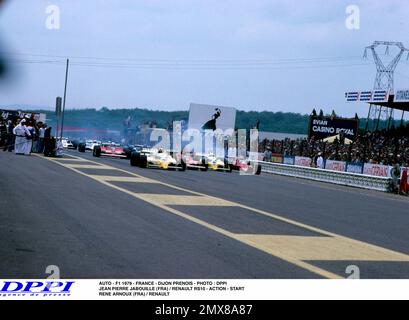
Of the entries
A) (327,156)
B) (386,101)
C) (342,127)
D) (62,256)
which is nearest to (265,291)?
(62,256)

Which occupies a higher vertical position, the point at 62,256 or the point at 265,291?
the point at 265,291

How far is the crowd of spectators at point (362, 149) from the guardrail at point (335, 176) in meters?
2.00

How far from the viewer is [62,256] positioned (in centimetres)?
753

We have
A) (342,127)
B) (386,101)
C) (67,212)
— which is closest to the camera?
(67,212)

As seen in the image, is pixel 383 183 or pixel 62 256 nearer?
pixel 62 256

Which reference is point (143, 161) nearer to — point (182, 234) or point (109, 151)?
point (109, 151)

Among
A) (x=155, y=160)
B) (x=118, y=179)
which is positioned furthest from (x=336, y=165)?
(x=118, y=179)

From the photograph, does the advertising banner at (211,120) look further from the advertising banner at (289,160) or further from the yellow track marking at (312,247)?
the yellow track marking at (312,247)

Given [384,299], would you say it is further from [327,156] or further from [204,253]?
[327,156]

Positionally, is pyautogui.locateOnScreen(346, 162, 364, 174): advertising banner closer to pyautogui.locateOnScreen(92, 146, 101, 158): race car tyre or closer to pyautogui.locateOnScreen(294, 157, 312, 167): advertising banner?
pyautogui.locateOnScreen(294, 157, 312, 167): advertising banner

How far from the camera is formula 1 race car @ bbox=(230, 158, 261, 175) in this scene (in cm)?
3419

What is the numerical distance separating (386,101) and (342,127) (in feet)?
Answer: 59.4

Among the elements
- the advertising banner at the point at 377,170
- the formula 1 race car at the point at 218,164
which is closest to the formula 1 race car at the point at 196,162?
the formula 1 race car at the point at 218,164
